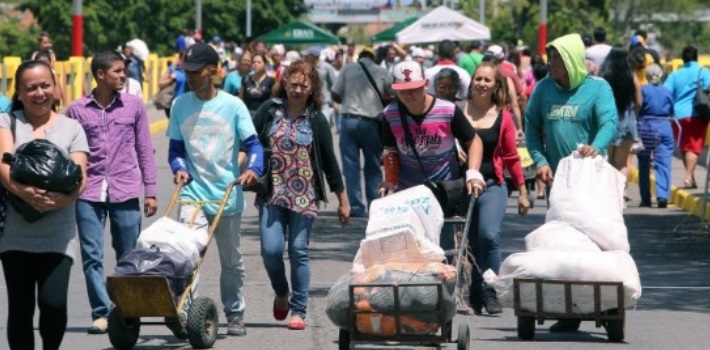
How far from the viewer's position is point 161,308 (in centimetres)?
987

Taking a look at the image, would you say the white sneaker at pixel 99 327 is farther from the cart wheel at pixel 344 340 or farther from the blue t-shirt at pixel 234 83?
the blue t-shirt at pixel 234 83

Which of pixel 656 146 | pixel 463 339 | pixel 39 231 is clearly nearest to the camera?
pixel 39 231

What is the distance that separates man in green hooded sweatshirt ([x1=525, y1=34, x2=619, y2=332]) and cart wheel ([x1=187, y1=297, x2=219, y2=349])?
2550 mm

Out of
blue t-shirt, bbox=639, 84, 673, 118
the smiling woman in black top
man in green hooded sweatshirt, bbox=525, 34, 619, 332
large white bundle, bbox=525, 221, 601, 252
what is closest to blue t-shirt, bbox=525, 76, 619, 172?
man in green hooded sweatshirt, bbox=525, 34, 619, 332

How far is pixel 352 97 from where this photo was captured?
19.0 metres

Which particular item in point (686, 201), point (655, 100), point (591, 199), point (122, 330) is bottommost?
point (686, 201)

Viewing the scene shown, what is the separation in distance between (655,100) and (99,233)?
10.5m

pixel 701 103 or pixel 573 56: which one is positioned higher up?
pixel 573 56

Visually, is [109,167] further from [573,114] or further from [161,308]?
[573,114]

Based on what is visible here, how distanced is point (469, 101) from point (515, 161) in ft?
1.78

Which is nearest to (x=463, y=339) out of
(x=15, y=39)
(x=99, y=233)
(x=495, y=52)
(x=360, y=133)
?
(x=99, y=233)

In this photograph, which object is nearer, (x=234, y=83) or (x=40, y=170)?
(x=40, y=170)

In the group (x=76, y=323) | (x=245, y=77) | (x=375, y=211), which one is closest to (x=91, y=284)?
(x=76, y=323)

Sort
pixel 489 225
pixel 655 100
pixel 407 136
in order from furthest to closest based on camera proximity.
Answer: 1. pixel 655 100
2. pixel 489 225
3. pixel 407 136
